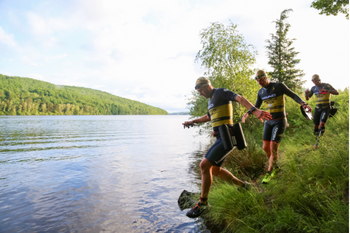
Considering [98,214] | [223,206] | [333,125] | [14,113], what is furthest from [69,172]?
[14,113]

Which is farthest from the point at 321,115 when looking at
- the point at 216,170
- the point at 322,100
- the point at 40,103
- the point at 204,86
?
the point at 40,103

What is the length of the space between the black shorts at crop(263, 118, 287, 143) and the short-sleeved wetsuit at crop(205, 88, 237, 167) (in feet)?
6.11

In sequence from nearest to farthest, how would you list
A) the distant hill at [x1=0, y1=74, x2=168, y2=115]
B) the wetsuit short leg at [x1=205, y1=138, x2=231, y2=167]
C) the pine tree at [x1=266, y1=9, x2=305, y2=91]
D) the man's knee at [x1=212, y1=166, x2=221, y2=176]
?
the wetsuit short leg at [x1=205, y1=138, x2=231, y2=167]
the man's knee at [x1=212, y1=166, x2=221, y2=176]
the pine tree at [x1=266, y1=9, x2=305, y2=91]
the distant hill at [x1=0, y1=74, x2=168, y2=115]

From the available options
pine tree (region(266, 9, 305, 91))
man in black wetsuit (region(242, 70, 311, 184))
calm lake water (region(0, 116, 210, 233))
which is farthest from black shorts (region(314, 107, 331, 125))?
pine tree (region(266, 9, 305, 91))

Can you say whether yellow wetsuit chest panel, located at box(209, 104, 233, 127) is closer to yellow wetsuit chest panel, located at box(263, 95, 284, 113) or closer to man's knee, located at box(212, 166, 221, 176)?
man's knee, located at box(212, 166, 221, 176)

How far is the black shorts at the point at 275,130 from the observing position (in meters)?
5.38

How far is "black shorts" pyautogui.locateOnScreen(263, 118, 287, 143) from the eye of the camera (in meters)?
5.38

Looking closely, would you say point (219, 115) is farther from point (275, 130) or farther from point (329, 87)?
point (329, 87)

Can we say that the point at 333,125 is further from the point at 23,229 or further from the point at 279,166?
the point at 23,229

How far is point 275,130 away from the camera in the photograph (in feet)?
17.8

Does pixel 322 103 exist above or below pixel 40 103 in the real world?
below

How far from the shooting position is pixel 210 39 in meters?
13.0

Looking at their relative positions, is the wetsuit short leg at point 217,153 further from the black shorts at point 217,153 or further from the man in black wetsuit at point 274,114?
the man in black wetsuit at point 274,114

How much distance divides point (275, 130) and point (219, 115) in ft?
6.81
